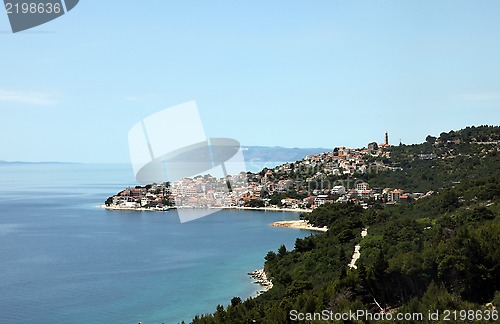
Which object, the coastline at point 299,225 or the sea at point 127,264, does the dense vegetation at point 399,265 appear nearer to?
the coastline at point 299,225

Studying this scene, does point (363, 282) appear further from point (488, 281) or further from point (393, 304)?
point (488, 281)

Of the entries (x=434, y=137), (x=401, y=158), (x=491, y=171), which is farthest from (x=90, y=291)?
(x=434, y=137)

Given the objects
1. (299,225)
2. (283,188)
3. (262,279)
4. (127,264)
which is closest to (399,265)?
(262,279)

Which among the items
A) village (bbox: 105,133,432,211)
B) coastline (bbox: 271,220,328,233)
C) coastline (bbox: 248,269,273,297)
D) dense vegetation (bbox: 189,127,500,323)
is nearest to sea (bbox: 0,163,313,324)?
coastline (bbox: 248,269,273,297)

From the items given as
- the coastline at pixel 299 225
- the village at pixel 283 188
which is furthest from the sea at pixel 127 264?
the village at pixel 283 188

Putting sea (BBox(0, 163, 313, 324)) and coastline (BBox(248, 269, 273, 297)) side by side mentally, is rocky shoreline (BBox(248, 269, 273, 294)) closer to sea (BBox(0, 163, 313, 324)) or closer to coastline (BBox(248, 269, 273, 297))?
coastline (BBox(248, 269, 273, 297))
